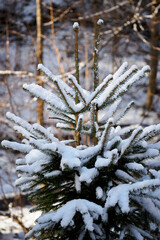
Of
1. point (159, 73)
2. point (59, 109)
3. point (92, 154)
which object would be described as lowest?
point (92, 154)

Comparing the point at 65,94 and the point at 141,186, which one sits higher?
the point at 65,94

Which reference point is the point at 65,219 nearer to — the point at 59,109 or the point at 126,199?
the point at 126,199

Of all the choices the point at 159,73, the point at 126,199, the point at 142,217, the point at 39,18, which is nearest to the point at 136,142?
the point at 126,199

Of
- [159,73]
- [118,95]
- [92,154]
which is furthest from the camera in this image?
[159,73]

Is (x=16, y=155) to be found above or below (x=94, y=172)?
below

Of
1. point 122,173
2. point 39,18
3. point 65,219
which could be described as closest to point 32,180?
point 65,219

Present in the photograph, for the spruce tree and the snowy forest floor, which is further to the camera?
the snowy forest floor

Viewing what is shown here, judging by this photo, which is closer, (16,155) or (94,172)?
(94,172)

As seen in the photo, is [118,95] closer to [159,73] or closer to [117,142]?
[117,142]

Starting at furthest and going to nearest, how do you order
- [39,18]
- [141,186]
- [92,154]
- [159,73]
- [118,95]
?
[159,73] < [39,18] < [118,95] < [92,154] < [141,186]

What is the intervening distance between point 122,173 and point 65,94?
1.85 feet

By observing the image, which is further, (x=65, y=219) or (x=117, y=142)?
(x=117, y=142)

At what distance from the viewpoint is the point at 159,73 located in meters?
12.7

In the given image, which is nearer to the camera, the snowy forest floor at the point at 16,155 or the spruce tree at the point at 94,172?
the spruce tree at the point at 94,172
